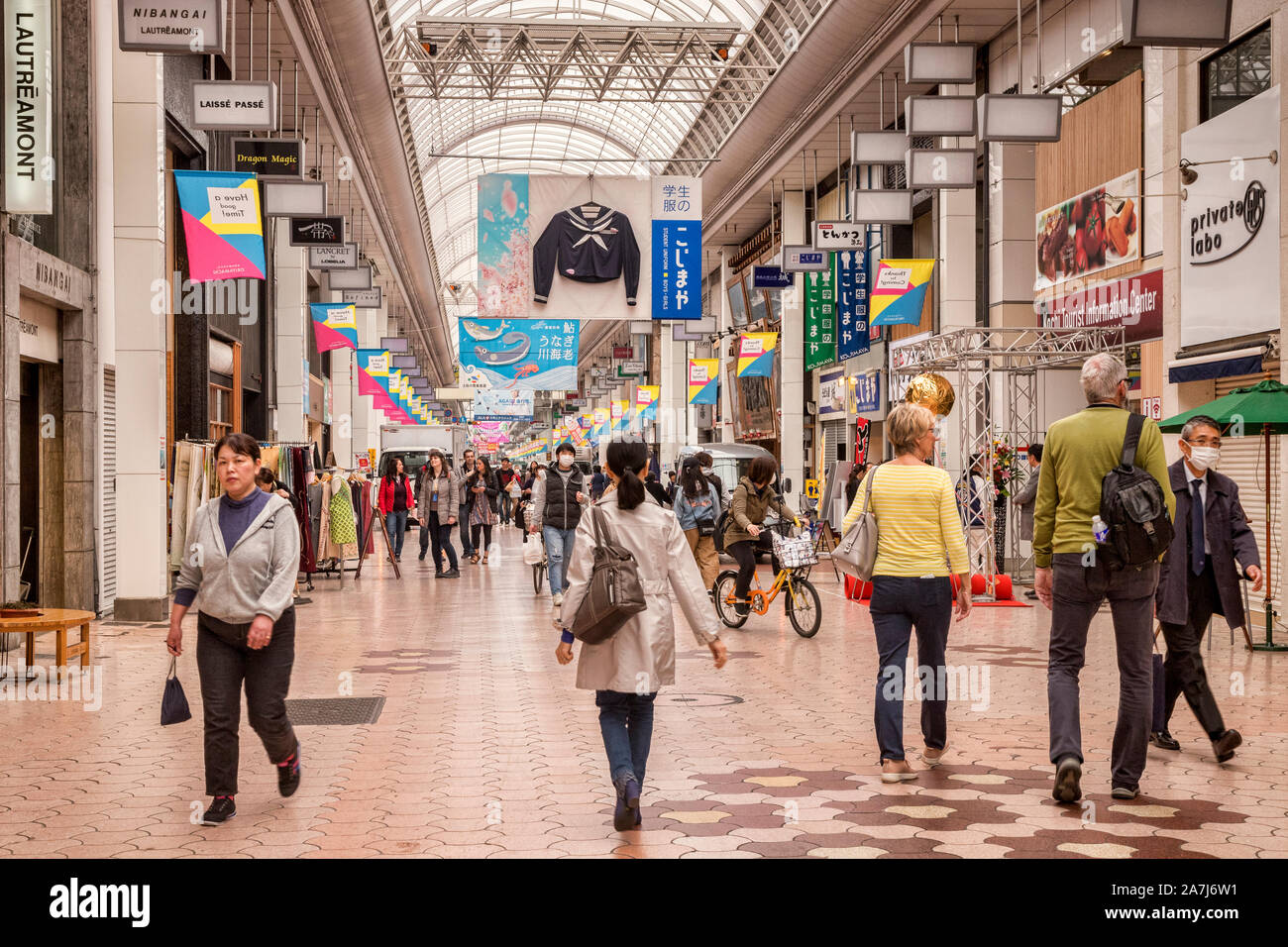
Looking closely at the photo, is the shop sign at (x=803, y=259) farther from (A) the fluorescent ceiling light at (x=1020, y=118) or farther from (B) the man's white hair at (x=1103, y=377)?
(B) the man's white hair at (x=1103, y=377)

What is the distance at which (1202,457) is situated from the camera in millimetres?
7047

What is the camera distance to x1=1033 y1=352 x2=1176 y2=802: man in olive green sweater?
5.65 metres

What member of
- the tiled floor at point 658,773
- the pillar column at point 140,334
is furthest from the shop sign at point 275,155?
the tiled floor at point 658,773

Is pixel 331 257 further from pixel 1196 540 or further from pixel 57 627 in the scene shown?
pixel 1196 540

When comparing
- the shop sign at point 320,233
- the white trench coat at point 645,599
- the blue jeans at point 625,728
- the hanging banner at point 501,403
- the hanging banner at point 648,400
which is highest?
the shop sign at point 320,233

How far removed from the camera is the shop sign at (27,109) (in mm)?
10945

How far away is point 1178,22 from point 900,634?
21.8ft

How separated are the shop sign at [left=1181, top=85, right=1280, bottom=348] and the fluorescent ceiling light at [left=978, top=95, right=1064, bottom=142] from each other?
1.53 meters

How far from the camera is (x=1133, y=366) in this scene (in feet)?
54.5

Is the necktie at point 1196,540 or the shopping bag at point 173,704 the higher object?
the necktie at point 1196,540

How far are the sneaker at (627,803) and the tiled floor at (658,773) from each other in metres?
0.07

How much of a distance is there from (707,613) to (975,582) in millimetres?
10286

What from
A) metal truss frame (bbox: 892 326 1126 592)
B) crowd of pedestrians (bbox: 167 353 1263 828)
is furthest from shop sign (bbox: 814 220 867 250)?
crowd of pedestrians (bbox: 167 353 1263 828)
